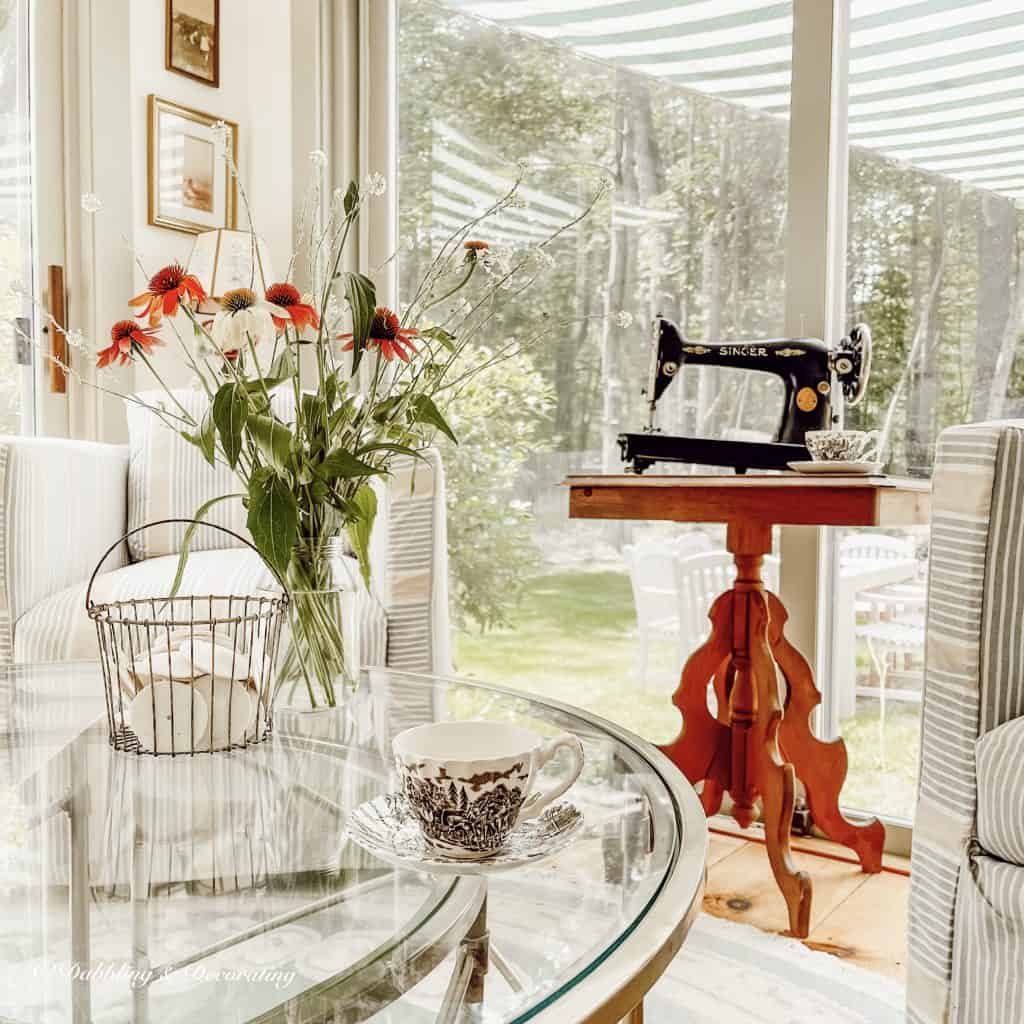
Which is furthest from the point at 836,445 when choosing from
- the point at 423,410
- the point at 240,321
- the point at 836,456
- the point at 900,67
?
the point at 240,321

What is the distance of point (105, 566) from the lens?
2.27m

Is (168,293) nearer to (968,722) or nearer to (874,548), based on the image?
(968,722)

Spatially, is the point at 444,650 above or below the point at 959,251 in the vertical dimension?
below

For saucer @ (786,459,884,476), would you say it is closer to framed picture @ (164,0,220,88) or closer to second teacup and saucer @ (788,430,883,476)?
second teacup and saucer @ (788,430,883,476)

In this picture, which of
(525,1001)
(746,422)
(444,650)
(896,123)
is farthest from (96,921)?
(896,123)

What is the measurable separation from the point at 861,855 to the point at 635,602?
80 cm

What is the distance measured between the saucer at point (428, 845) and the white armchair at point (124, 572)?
1.22m

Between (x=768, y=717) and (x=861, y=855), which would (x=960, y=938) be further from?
(x=861, y=855)

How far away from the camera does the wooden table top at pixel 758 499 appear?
65.9 inches

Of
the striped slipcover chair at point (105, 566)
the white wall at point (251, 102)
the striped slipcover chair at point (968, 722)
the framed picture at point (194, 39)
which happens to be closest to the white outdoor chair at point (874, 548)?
the striped slipcover chair at point (105, 566)

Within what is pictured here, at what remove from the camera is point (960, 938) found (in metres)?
1.15

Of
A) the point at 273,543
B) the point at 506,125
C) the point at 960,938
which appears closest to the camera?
the point at 273,543

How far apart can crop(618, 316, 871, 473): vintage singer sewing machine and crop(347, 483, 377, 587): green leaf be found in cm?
108

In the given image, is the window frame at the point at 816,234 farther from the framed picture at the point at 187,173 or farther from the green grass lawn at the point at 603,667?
the framed picture at the point at 187,173
